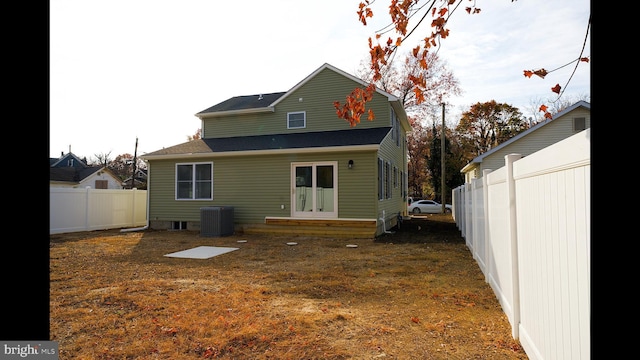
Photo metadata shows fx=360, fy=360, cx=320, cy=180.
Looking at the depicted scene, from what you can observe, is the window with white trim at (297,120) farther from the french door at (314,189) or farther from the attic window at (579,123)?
the attic window at (579,123)

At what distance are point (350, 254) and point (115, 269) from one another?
15.8ft

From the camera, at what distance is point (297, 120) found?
47.2ft

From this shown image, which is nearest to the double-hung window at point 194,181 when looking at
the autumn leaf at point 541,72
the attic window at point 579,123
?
the autumn leaf at point 541,72

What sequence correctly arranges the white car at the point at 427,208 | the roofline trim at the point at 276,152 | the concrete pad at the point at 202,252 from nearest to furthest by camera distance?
the concrete pad at the point at 202,252 < the roofline trim at the point at 276,152 < the white car at the point at 427,208

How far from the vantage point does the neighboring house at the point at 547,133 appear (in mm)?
17000

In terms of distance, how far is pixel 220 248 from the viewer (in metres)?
9.36

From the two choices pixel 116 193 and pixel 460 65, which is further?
pixel 116 193

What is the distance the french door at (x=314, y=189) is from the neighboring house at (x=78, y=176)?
26774mm

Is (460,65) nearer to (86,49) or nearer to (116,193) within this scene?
(86,49)

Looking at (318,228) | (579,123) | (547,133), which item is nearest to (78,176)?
(318,228)

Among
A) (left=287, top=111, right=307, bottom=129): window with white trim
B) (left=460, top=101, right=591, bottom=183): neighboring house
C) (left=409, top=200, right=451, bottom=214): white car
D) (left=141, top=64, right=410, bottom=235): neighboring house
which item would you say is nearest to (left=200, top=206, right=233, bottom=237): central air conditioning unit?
(left=141, top=64, right=410, bottom=235): neighboring house

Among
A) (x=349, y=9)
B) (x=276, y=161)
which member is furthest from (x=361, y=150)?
(x=349, y=9)

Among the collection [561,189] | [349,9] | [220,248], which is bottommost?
[220,248]
